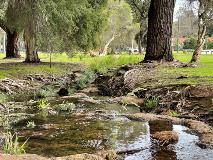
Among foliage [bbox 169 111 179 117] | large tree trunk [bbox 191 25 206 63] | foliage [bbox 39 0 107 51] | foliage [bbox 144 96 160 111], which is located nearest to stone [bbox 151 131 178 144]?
foliage [bbox 169 111 179 117]

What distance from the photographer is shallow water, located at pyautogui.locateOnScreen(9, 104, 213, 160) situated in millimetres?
9109

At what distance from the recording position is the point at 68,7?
112ft

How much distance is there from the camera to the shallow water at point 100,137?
9109mm

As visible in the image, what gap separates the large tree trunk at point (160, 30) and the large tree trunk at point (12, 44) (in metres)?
25.5

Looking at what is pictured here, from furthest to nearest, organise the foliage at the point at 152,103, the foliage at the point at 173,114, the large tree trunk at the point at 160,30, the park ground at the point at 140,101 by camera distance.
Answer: the large tree trunk at the point at 160,30
the foliage at the point at 152,103
the foliage at the point at 173,114
the park ground at the point at 140,101

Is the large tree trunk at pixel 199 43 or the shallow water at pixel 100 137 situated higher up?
the large tree trunk at pixel 199 43

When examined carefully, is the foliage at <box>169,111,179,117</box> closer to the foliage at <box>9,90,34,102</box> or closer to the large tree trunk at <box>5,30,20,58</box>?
the foliage at <box>9,90,34,102</box>

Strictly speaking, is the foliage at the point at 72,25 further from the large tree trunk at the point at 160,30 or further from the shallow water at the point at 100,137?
the shallow water at the point at 100,137

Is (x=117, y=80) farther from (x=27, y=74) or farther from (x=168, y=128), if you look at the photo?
(x=27, y=74)

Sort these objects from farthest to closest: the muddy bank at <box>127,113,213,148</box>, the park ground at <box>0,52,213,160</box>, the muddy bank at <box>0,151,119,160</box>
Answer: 1. the park ground at <box>0,52,213,160</box>
2. the muddy bank at <box>127,113,213,148</box>
3. the muddy bank at <box>0,151,119,160</box>

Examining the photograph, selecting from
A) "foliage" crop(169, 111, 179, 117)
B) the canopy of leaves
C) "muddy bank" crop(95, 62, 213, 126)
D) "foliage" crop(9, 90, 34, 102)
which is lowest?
"foliage" crop(9, 90, 34, 102)

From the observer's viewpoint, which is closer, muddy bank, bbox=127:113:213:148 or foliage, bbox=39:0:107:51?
muddy bank, bbox=127:113:213:148

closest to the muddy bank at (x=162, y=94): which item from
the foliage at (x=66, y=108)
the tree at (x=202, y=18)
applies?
the foliage at (x=66, y=108)

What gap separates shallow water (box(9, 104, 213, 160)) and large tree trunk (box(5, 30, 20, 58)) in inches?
1356
